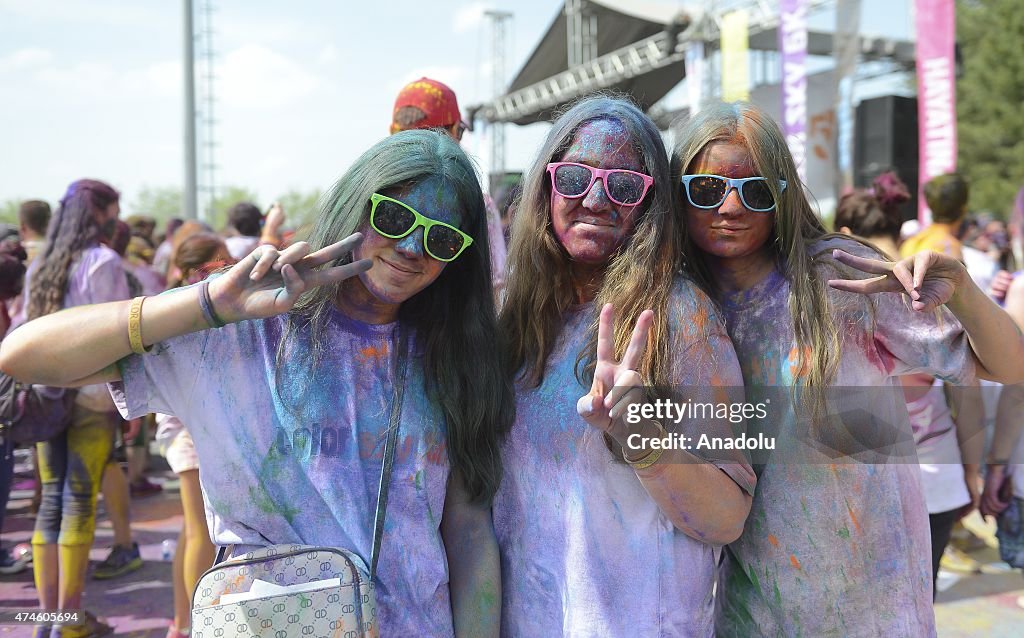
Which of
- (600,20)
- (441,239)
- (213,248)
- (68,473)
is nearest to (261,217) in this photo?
(213,248)

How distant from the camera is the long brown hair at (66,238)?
399cm

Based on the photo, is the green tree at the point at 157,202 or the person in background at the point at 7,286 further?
the green tree at the point at 157,202

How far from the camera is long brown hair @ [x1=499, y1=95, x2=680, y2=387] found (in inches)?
69.5

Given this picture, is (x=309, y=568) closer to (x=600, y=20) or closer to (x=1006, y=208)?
(x=600, y=20)

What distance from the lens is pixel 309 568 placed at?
1.62 meters

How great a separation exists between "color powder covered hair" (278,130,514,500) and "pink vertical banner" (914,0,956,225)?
8803 millimetres

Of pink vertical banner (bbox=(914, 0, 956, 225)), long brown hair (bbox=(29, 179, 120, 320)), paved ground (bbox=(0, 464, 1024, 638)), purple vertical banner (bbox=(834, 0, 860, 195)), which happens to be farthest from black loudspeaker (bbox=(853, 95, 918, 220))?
long brown hair (bbox=(29, 179, 120, 320))

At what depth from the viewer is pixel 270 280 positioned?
162 centimetres

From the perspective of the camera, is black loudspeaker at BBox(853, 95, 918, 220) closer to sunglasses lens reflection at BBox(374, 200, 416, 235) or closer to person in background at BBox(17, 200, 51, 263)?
person in background at BBox(17, 200, 51, 263)

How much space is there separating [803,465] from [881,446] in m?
0.18

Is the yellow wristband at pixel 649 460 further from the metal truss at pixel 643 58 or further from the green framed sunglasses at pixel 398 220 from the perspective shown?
the metal truss at pixel 643 58

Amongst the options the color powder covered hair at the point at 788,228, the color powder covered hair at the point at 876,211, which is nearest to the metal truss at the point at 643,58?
the color powder covered hair at the point at 876,211

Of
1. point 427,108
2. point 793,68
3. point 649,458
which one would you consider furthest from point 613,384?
point 793,68

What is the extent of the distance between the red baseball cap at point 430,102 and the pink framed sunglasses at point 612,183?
6.13 feet
